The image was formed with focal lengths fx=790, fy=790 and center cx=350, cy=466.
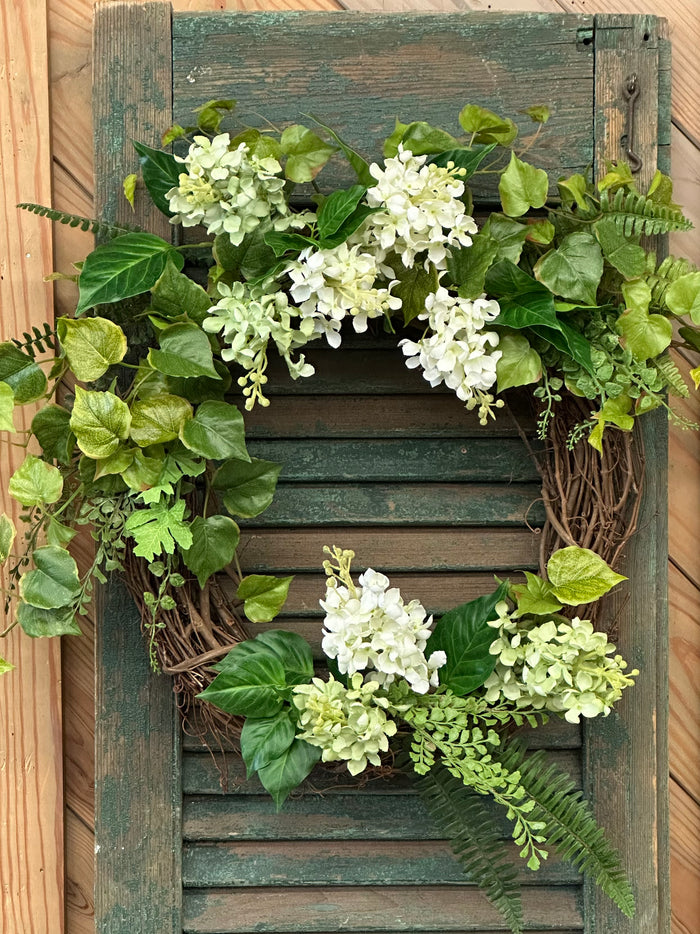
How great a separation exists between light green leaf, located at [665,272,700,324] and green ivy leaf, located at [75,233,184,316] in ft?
1.74

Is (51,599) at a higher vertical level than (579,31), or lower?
lower

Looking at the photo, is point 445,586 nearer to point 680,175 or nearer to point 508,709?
point 508,709

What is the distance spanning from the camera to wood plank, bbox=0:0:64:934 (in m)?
0.99

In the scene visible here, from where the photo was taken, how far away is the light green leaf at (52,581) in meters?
0.84

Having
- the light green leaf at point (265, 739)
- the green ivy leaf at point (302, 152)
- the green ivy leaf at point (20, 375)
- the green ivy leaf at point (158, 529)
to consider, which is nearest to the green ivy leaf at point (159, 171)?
the green ivy leaf at point (302, 152)

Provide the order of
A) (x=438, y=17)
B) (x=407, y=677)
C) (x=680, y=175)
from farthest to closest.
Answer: (x=680, y=175), (x=438, y=17), (x=407, y=677)

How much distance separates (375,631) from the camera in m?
0.80

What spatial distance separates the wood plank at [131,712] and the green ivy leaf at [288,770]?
5.9 inches

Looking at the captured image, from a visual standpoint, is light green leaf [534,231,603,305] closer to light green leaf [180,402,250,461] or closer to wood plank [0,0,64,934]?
light green leaf [180,402,250,461]

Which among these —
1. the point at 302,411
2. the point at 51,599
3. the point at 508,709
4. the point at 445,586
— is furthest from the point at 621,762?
the point at 51,599

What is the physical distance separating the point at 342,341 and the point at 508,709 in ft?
1.51

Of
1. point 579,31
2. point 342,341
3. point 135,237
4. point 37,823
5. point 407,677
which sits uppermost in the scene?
point 579,31

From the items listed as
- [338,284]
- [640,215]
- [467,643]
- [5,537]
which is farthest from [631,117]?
[5,537]

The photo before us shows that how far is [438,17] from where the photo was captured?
91cm
